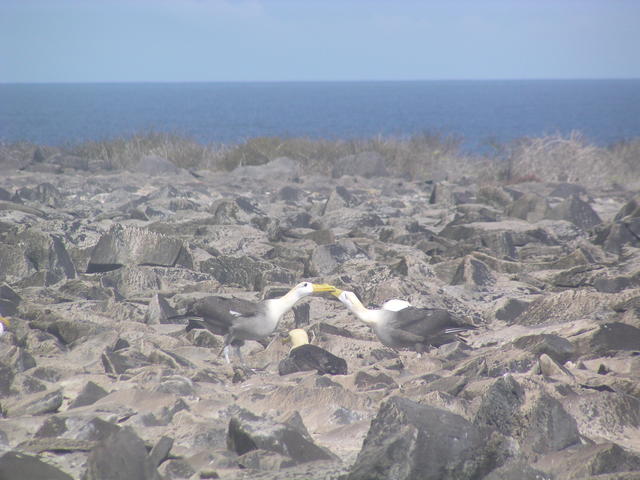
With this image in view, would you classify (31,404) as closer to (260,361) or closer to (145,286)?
(260,361)

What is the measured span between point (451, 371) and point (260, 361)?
1606 millimetres

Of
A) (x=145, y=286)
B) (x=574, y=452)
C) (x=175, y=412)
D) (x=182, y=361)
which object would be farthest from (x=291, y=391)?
(x=145, y=286)

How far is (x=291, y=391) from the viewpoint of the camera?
15.3 ft

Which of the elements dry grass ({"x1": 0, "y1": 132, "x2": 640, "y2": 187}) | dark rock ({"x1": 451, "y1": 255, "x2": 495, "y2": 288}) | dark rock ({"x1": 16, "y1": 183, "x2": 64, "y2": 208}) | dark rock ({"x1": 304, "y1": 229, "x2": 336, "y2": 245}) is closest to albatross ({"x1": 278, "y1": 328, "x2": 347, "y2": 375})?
dark rock ({"x1": 451, "y1": 255, "x2": 495, "y2": 288})

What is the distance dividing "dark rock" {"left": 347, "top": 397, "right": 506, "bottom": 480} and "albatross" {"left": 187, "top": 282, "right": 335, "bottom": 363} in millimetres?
2670

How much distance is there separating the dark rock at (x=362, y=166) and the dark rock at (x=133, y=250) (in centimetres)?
1088

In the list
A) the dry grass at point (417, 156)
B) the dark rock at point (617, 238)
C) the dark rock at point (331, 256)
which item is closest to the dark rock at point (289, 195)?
the dry grass at point (417, 156)

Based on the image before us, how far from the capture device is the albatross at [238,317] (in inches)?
241

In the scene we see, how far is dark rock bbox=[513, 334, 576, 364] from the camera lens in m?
5.23

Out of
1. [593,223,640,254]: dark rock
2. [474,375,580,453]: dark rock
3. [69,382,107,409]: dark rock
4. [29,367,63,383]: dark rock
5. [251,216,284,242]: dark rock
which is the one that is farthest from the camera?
[251,216,284,242]: dark rock

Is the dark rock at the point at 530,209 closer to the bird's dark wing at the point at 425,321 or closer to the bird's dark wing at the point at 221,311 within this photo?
the bird's dark wing at the point at 425,321

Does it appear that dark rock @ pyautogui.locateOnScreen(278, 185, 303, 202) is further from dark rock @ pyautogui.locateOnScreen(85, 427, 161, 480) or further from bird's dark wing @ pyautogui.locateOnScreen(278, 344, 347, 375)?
dark rock @ pyautogui.locateOnScreen(85, 427, 161, 480)

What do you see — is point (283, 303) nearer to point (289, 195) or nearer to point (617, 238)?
point (617, 238)

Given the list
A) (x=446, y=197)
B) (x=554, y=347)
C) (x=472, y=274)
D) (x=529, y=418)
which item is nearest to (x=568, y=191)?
(x=446, y=197)
